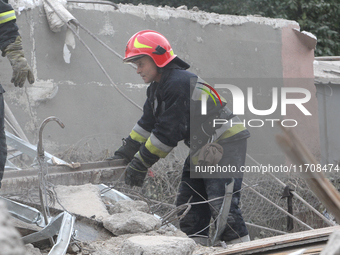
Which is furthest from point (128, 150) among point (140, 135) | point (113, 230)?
point (113, 230)

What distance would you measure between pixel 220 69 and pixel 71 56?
2429 mm

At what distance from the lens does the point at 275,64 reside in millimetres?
7504

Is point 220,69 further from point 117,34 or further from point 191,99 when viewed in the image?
point 191,99

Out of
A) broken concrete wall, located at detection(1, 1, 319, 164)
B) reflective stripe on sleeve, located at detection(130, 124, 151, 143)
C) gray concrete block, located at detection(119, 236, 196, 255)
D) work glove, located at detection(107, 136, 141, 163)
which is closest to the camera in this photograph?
gray concrete block, located at detection(119, 236, 196, 255)

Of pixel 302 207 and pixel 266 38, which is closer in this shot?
pixel 302 207

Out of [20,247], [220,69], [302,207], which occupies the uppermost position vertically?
[220,69]

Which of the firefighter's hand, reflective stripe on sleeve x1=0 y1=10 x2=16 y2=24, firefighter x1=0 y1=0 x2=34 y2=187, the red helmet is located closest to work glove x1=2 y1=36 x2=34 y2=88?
firefighter x1=0 y1=0 x2=34 y2=187

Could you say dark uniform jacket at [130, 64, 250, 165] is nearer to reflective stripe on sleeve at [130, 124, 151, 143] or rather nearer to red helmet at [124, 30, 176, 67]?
red helmet at [124, 30, 176, 67]

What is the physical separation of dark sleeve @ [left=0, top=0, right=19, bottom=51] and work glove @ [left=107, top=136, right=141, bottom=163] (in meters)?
1.31

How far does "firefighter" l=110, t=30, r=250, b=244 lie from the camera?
11.6 feet

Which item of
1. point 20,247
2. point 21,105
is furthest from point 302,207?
point 20,247

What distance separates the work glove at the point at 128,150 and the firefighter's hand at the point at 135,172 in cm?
30

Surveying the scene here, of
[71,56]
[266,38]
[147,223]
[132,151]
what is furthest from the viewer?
[266,38]

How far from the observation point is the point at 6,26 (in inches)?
134
